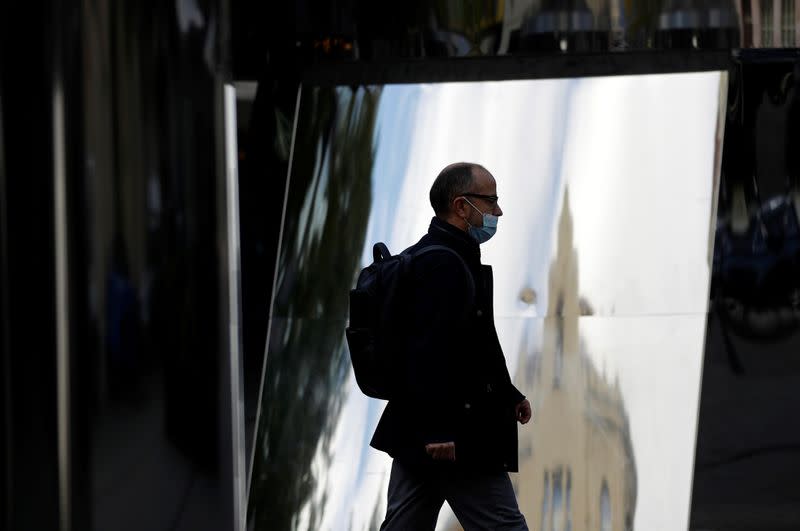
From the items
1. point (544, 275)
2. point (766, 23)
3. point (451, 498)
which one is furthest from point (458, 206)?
point (766, 23)

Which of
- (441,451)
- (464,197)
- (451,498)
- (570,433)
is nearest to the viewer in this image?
A: (441,451)

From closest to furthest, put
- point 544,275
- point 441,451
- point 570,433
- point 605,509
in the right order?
1. point 441,451
2. point 605,509
3. point 570,433
4. point 544,275

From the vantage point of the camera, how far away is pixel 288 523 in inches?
241

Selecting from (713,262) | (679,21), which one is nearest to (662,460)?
(713,262)

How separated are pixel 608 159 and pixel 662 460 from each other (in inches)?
65.2

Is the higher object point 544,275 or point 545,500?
point 544,275

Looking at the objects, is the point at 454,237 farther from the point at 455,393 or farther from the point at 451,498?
the point at 451,498

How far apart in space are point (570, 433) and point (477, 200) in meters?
2.09

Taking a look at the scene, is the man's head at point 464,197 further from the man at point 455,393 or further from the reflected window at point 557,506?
the reflected window at point 557,506

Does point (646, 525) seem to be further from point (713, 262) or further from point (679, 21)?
point (679, 21)

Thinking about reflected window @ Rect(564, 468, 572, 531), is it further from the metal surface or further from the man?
the man

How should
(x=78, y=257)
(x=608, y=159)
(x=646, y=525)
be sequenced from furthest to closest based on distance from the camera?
1. (x=608, y=159)
2. (x=646, y=525)
3. (x=78, y=257)

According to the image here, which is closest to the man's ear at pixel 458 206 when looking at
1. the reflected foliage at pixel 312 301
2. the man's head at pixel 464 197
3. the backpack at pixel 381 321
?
the man's head at pixel 464 197

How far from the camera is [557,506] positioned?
605 cm
